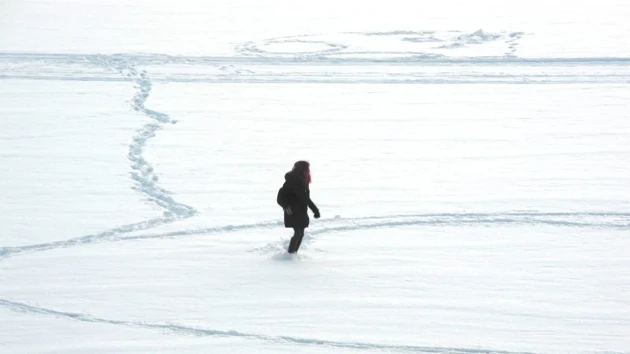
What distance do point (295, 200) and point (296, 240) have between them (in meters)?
0.40

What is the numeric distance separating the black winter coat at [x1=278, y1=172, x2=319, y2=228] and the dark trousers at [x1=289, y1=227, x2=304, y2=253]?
0.09 metres

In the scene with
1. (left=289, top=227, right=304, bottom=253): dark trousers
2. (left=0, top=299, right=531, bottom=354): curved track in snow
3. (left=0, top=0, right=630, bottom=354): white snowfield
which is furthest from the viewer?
(left=289, top=227, right=304, bottom=253): dark trousers

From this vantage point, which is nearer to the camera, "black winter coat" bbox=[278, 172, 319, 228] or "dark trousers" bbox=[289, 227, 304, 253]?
"black winter coat" bbox=[278, 172, 319, 228]

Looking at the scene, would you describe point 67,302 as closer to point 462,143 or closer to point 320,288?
point 320,288

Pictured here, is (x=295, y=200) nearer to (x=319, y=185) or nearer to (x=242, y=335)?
(x=242, y=335)

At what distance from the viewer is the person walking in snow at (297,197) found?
7977 mm

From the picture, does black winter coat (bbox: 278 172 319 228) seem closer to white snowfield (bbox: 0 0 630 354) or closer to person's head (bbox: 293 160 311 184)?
person's head (bbox: 293 160 311 184)

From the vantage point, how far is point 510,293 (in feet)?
24.6

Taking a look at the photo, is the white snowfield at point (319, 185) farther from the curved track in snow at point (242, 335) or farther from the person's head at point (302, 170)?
the person's head at point (302, 170)

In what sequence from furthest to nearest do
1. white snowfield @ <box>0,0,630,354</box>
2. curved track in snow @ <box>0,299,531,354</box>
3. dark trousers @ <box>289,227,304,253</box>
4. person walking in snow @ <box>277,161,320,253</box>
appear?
dark trousers @ <box>289,227,304,253</box> → person walking in snow @ <box>277,161,320,253</box> → white snowfield @ <box>0,0,630,354</box> → curved track in snow @ <box>0,299,531,354</box>

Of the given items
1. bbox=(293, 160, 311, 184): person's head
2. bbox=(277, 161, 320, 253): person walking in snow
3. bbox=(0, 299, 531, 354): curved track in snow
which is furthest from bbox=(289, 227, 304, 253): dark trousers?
bbox=(0, 299, 531, 354): curved track in snow

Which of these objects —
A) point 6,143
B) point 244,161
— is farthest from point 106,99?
point 244,161

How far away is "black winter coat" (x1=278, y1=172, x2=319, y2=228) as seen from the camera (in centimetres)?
798

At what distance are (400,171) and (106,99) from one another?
16.6 ft
